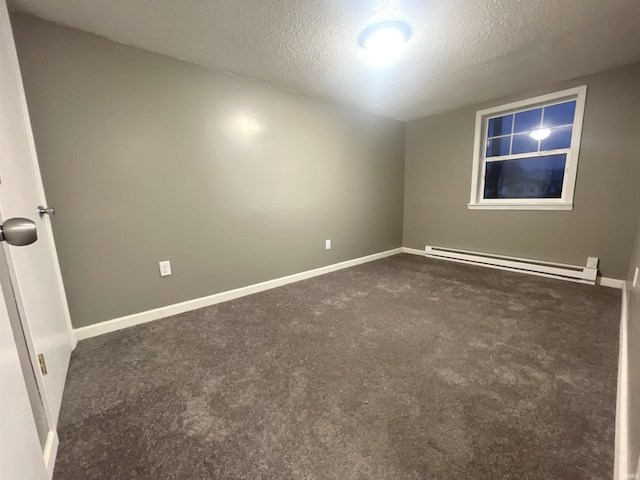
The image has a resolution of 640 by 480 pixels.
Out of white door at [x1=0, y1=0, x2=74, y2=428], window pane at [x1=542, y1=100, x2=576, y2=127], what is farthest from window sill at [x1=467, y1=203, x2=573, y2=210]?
white door at [x1=0, y1=0, x2=74, y2=428]

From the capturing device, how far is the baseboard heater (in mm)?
2650

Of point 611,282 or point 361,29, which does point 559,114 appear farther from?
point 361,29

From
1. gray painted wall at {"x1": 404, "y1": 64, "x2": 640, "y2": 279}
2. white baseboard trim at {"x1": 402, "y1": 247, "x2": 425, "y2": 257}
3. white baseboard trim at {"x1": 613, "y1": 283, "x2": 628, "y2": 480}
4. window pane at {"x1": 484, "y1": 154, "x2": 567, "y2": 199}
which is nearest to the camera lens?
white baseboard trim at {"x1": 613, "y1": 283, "x2": 628, "y2": 480}

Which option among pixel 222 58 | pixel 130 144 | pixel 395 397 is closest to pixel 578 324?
pixel 395 397

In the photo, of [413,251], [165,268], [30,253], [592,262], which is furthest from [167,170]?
[592,262]

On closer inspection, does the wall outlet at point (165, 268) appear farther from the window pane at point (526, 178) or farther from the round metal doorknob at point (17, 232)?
the window pane at point (526, 178)

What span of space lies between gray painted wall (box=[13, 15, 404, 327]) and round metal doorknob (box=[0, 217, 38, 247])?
1.69 meters

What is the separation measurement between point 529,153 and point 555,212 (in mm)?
745

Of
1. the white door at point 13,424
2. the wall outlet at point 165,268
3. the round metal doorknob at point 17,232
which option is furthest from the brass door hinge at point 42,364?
the wall outlet at point 165,268

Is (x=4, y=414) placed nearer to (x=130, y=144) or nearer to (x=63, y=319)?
(x=63, y=319)

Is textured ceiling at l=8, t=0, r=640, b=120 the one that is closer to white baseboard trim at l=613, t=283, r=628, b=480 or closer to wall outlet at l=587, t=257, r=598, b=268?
wall outlet at l=587, t=257, r=598, b=268

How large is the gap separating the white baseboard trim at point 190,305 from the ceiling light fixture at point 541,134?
264 centimetres

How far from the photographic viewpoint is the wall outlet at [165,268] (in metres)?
2.14

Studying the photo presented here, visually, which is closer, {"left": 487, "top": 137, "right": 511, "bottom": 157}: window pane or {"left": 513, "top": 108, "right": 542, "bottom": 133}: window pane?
{"left": 513, "top": 108, "right": 542, "bottom": 133}: window pane
